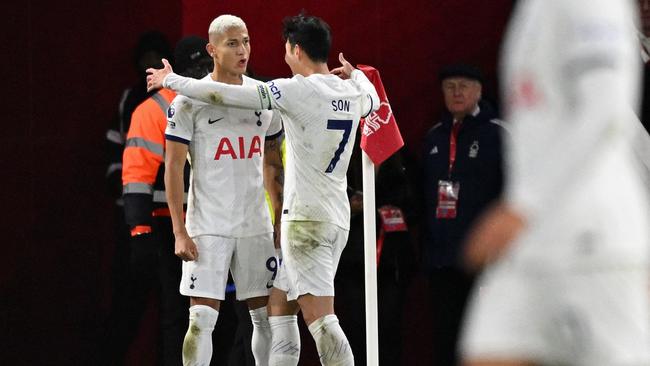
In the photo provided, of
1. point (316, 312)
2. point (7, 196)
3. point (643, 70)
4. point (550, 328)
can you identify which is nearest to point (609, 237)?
point (550, 328)

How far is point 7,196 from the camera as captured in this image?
9164 mm

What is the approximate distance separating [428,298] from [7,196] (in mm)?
2981

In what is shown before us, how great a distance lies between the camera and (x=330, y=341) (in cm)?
623

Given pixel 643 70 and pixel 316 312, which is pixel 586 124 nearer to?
pixel 316 312

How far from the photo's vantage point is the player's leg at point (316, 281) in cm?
623

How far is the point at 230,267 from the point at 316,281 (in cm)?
56

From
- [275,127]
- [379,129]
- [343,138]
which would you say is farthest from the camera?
[379,129]

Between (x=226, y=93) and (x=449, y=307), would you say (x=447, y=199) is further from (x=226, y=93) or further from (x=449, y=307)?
(x=226, y=93)

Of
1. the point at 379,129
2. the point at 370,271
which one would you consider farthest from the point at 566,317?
the point at 379,129

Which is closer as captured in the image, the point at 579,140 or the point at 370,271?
the point at 579,140

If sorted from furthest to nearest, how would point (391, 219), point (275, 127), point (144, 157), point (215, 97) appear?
point (391, 219) → point (144, 157) → point (275, 127) → point (215, 97)

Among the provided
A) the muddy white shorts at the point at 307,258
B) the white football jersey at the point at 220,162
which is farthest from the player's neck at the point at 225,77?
the muddy white shorts at the point at 307,258

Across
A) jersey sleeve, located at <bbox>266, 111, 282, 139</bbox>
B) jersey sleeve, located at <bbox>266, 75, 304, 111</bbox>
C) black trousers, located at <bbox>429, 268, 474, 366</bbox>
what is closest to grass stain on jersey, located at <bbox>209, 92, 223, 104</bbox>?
jersey sleeve, located at <bbox>266, 75, 304, 111</bbox>

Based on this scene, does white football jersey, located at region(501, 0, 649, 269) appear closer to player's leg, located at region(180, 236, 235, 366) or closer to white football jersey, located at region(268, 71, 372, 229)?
white football jersey, located at region(268, 71, 372, 229)
